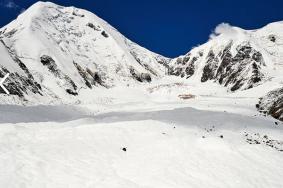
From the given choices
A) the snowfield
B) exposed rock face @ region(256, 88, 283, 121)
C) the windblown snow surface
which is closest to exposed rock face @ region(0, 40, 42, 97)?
the windblown snow surface

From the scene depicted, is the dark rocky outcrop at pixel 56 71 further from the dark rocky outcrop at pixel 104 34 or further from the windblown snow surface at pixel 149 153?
the windblown snow surface at pixel 149 153

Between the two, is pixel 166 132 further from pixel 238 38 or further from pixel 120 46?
pixel 120 46

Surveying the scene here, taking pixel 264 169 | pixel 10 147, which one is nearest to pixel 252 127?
pixel 264 169

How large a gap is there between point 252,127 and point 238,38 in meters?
63.4

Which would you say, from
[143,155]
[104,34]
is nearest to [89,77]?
[104,34]

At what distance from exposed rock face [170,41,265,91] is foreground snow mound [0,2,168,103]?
460 inches

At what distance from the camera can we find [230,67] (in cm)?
7669

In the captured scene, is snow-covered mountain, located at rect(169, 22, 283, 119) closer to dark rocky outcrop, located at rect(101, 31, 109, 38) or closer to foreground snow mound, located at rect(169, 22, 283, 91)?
foreground snow mound, located at rect(169, 22, 283, 91)

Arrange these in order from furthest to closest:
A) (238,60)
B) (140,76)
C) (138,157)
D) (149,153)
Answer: (140,76)
(238,60)
(149,153)
(138,157)

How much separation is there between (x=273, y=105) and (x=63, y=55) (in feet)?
184

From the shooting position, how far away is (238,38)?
277 ft

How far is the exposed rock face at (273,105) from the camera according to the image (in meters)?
29.7

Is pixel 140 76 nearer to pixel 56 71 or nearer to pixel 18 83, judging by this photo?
pixel 56 71

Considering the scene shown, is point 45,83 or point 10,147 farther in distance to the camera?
point 45,83
